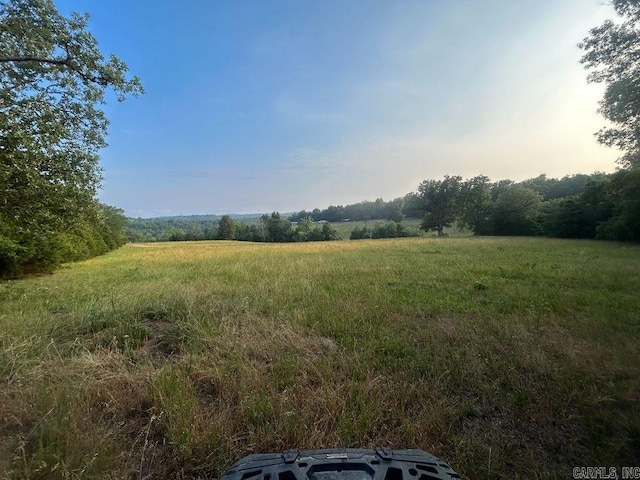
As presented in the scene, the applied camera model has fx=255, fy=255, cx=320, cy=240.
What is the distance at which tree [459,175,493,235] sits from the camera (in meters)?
57.8

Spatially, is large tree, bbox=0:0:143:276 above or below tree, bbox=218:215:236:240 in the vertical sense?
above

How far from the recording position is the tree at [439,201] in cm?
6006

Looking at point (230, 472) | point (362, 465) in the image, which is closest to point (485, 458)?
point (362, 465)

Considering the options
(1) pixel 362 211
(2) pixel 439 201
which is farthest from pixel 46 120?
(1) pixel 362 211

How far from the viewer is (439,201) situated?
60.6 m

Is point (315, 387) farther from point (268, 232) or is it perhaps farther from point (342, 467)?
point (268, 232)

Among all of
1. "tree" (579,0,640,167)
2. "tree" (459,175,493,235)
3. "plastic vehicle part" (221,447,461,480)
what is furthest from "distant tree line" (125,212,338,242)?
"plastic vehicle part" (221,447,461,480)

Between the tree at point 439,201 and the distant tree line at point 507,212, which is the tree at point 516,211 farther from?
the tree at point 439,201

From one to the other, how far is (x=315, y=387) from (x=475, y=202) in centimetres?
6699

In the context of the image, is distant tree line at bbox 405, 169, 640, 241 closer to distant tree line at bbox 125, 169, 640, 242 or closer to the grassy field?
distant tree line at bbox 125, 169, 640, 242

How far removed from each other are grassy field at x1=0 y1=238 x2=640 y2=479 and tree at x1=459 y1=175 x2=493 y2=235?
196 feet

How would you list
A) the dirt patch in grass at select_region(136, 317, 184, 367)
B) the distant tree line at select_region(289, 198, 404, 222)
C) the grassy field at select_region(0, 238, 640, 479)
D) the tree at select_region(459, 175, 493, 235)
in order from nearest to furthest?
the grassy field at select_region(0, 238, 640, 479) < the dirt patch in grass at select_region(136, 317, 184, 367) < the tree at select_region(459, 175, 493, 235) < the distant tree line at select_region(289, 198, 404, 222)

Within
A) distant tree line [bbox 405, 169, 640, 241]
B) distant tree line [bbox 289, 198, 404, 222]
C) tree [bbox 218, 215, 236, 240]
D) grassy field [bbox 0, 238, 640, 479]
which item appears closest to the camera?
grassy field [bbox 0, 238, 640, 479]

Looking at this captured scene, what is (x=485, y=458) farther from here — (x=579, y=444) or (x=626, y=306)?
(x=626, y=306)
